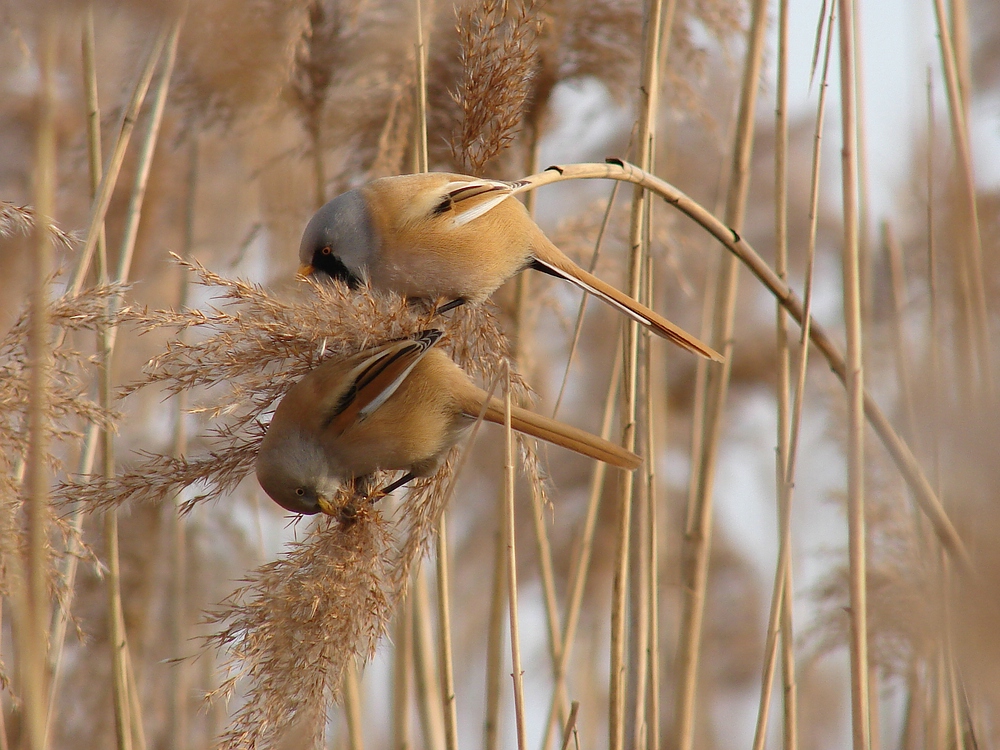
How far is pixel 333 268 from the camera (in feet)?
5.16

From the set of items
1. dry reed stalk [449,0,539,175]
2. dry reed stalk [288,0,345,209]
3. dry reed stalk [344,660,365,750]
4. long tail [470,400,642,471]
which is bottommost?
dry reed stalk [344,660,365,750]

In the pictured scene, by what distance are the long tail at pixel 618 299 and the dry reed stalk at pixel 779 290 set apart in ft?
0.53

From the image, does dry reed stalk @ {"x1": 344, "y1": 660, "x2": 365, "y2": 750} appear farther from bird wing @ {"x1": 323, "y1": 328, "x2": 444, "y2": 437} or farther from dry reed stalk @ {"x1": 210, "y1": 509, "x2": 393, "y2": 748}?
bird wing @ {"x1": 323, "y1": 328, "x2": 444, "y2": 437}

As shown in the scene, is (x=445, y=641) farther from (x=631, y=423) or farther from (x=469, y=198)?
(x=469, y=198)

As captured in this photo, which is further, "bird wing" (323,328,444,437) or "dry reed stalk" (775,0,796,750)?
"dry reed stalk" (775,0,796,750)

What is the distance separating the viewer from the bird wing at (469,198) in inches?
61.2

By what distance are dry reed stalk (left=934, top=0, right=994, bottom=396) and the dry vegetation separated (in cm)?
1

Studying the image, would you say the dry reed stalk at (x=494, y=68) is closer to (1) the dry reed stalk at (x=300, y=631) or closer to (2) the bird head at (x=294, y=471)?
(2) the bird head at (x=294, y=471)

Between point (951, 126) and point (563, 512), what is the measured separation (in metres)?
2.60

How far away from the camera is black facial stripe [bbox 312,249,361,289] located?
1561 mm

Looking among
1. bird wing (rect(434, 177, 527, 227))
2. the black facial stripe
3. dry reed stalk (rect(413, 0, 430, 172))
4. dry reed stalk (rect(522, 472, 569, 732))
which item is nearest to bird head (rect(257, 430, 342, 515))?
the black facial stripe

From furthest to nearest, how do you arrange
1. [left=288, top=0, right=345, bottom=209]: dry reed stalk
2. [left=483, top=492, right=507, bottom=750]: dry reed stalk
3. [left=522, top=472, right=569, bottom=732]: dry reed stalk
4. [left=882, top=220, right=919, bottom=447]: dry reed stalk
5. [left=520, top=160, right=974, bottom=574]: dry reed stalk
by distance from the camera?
[left=288, top=0, right=345, bottom=209]: dry reed stalk
[left=522, top=472, right=569, bottom=732]: dry reed stalk
[left=483, top=492, right=507, bottom=750]: dry reed stalk
[left=882, top=220, right=919, bottom=447]: dry reed stalk
[left=520, top=160, right=974, bottom=574]: dry reed stalk

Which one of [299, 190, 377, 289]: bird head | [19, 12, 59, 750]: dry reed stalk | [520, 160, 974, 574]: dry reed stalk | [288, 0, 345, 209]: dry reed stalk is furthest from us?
[288, 0, 345, 209]: dry reed stalk

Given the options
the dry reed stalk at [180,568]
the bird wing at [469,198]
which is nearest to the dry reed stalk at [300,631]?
the bird wing at [469,198]
